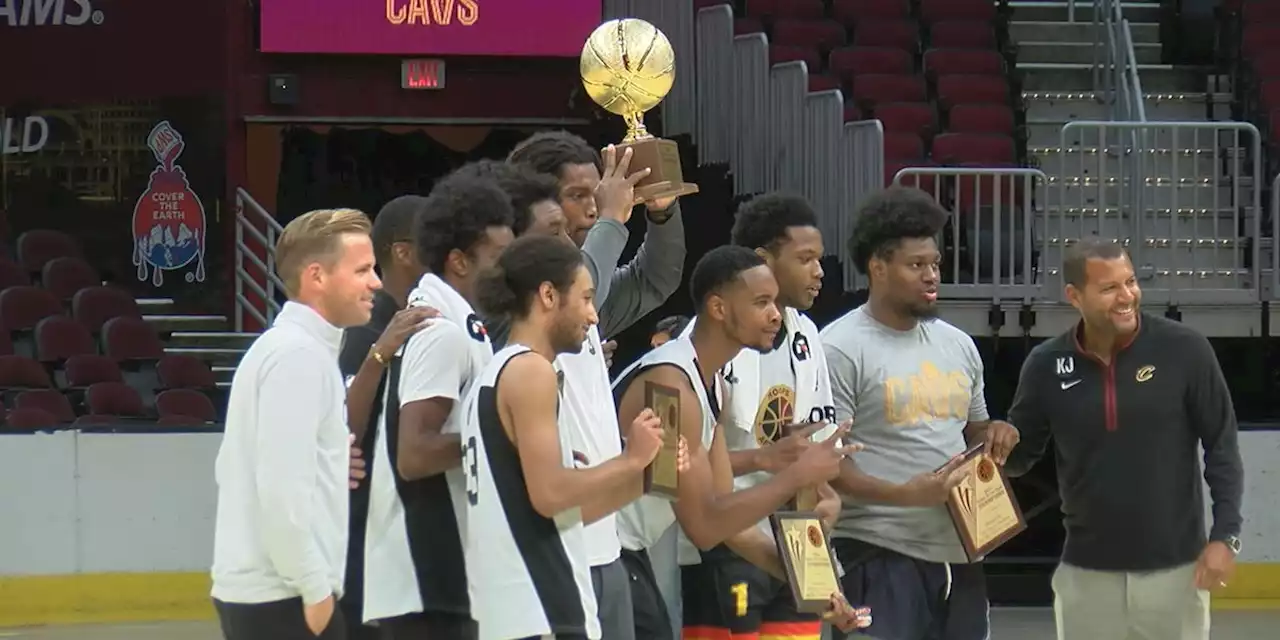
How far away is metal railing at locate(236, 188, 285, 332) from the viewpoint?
14.9 meters

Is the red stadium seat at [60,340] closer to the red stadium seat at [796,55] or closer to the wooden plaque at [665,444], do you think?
the red stadium seat at [796,55]

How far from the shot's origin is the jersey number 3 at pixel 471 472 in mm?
4645

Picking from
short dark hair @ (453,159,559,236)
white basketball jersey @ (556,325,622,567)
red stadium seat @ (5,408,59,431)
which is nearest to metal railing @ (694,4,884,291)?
red stadium seat @ (5,408,59,431)

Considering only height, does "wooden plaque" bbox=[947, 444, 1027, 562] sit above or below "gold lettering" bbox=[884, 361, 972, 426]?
below

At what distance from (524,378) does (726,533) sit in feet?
3.42

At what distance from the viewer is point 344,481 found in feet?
15.7

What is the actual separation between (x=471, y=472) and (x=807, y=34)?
1058cm

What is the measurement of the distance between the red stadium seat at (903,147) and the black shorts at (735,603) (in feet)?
25.7

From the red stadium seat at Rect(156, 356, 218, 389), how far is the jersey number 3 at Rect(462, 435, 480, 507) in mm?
9653

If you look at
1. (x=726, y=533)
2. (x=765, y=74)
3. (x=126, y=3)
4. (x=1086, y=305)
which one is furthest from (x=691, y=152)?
(x=726, y=533)

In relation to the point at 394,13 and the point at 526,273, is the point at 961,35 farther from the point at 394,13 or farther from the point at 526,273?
the point at 526,273

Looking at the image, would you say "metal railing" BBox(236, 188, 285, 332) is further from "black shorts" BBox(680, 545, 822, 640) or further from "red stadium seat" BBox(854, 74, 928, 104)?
"black shorts" BBox(680, 545, 822, 640)

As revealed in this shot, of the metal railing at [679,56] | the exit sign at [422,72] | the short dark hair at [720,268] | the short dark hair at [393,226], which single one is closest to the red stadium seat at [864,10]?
the metal railing at [679,56]

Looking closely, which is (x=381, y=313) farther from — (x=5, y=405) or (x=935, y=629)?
(x=5, y=405)
